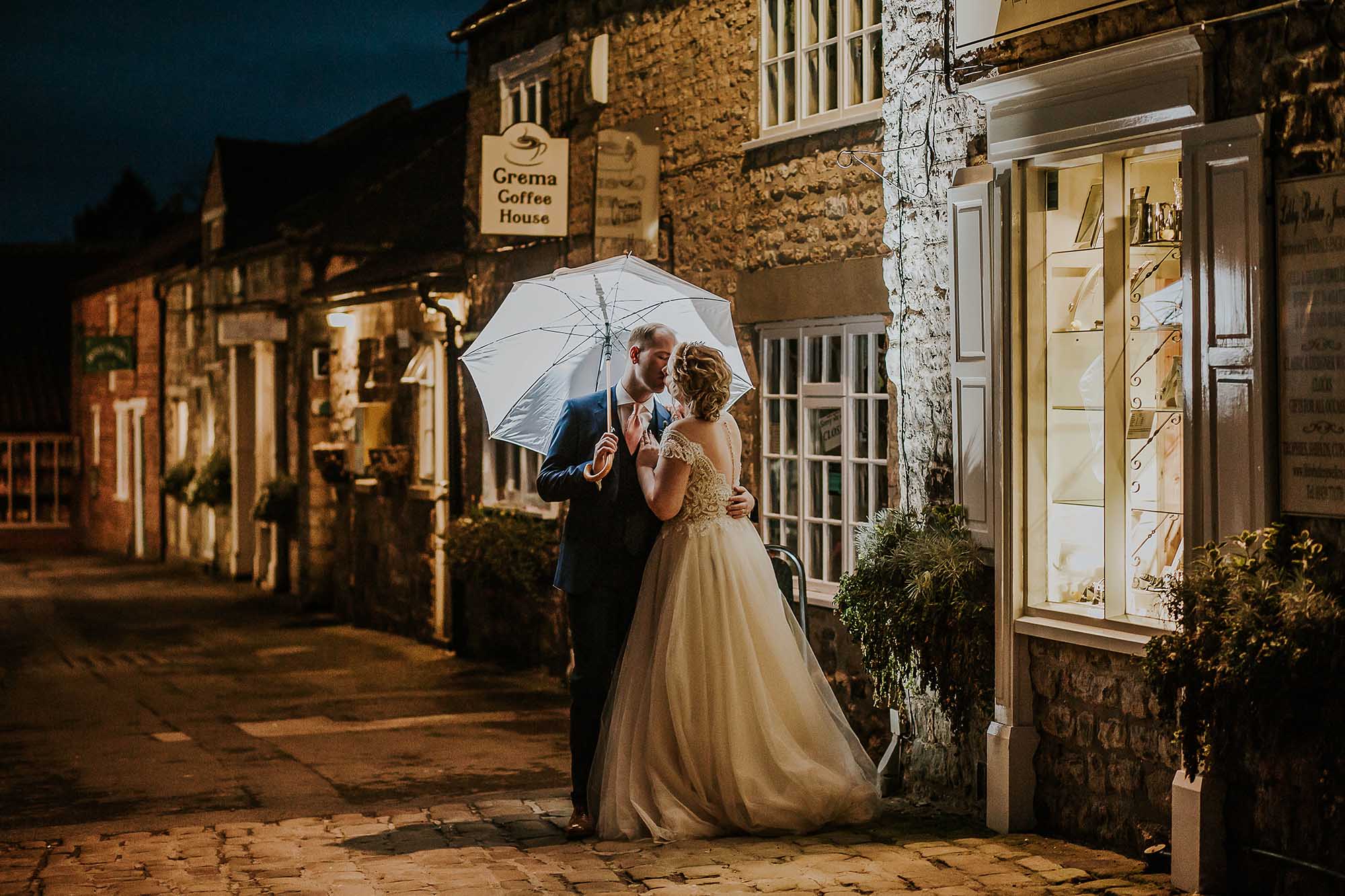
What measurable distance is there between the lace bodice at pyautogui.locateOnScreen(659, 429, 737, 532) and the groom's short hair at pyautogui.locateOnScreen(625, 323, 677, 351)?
38 centimetres

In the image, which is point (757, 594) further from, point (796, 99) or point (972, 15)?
point (796, 99)

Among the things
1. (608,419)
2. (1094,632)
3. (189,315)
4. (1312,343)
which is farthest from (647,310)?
(189,315)

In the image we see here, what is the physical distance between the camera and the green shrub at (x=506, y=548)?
43.8 ft

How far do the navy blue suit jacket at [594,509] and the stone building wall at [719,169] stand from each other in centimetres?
241

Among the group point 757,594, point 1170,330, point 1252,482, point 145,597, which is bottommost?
point 145,597

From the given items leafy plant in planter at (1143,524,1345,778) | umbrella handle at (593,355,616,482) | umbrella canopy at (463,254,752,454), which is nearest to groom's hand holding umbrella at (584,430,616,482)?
umbrella handle at (593,355,616,482)

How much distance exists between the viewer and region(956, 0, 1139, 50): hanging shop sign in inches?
251

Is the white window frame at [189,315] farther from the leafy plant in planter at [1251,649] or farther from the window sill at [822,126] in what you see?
the leafy plant in planter at [1251,649]

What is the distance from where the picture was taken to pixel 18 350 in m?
36.7

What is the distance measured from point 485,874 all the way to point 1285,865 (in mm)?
2933

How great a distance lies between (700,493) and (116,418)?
27972 millimetres

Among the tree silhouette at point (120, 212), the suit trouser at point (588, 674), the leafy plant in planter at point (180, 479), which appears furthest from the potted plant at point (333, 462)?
the tree silhouette at point (120, 212)

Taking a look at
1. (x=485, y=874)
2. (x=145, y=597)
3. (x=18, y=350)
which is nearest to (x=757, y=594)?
(x=485, y=874)

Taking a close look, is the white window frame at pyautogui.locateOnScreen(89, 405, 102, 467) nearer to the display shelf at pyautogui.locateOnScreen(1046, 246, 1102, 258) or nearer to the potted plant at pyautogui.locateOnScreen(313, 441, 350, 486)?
the potted plant at pyautogui.locateOnScreen(313, 441, 350, 486)
